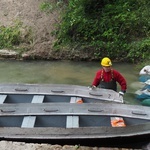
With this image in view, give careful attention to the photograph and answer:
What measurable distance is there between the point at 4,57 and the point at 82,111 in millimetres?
8346

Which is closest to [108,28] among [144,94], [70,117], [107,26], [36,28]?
[107,26]

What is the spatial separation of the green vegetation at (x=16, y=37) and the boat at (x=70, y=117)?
6827 millimetres

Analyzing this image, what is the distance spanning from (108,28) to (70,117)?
26.8ft

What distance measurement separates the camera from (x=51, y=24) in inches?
579

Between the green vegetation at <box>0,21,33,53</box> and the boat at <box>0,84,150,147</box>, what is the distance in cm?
683

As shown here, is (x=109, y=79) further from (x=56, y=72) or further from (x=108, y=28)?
(x=108, y=28)

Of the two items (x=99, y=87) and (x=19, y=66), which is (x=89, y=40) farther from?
(x=99, y=87)

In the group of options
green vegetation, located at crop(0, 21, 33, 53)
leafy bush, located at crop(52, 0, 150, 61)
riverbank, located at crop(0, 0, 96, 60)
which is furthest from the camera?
green vegetation, located at crop(0, 21, 33, 53)

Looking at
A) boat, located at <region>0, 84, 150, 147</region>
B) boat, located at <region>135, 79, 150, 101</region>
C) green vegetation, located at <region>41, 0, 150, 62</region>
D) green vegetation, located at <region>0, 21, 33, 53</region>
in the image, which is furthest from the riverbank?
boat, located at <region>0, 84, 150, 147</region>

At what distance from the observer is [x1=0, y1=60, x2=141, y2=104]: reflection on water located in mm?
11016

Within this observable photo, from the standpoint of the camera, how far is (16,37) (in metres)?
14.3

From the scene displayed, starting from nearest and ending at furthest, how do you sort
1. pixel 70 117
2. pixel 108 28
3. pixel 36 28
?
pixel 70 117, pixel 108 28, pixel 36 28

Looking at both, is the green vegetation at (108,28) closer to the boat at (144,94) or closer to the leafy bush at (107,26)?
the leafy bush at (107,26)

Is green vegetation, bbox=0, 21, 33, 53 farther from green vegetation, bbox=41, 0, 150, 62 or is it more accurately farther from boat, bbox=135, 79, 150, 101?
boat, bbox=135, 79, 150, 101
